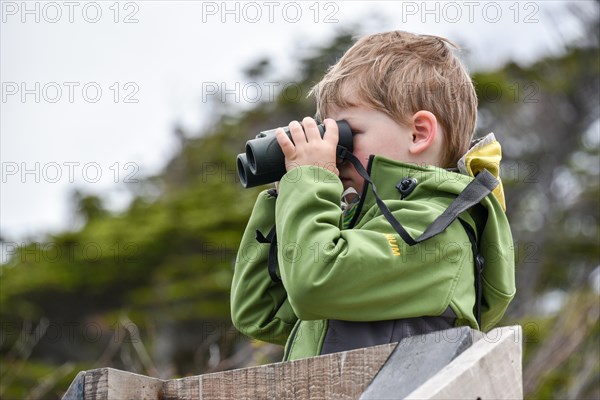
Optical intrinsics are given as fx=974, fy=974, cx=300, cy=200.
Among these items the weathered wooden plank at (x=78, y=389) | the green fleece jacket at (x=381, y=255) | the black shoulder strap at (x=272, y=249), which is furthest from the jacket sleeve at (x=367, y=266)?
the weathered wooden plank at (x=78, y=389)

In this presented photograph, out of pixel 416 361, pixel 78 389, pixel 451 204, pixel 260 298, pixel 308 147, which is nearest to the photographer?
pixel 416 361

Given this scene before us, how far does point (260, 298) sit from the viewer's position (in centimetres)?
291

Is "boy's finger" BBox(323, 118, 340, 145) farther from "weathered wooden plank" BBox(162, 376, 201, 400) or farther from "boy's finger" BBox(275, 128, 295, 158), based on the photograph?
"weathered wooden plank" BBox(162, 376, 201, 400)

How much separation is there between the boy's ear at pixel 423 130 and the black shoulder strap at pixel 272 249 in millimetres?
467

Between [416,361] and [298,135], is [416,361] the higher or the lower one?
the lower one

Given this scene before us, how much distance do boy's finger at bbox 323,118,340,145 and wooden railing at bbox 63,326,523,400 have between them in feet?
2.48

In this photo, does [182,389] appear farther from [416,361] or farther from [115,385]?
[416,361]

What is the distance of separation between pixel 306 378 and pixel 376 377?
0.18 meters

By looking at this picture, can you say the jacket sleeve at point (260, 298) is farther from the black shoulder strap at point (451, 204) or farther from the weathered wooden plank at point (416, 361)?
the weathered wooden plank at point (416, 361)

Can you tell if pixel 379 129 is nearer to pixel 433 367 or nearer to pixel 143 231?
pixel 433 367

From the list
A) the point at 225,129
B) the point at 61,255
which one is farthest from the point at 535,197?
the point at 61,255

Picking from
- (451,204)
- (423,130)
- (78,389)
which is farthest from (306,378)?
(423,130)

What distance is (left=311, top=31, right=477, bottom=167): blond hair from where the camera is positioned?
2.82m

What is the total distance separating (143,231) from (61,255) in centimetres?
121
